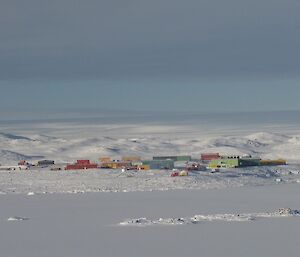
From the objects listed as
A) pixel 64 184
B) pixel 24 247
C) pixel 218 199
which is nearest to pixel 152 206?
pixel 218 199

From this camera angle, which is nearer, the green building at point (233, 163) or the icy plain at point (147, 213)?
the icy plain at point (147, 213)

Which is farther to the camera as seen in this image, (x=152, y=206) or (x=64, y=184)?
(x=64, y=184)

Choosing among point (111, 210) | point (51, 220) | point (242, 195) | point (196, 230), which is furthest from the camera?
point (242, 195)

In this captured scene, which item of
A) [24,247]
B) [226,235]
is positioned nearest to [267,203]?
Result: [226,235]

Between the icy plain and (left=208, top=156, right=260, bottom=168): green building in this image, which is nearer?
the icy plain

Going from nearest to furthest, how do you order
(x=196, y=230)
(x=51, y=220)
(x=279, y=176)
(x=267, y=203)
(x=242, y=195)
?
(x=196, y=230), (x=51, y=220), (x=267, y=203), (x=242, y=195), (x=279, y=176)

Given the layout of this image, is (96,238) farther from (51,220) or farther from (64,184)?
(64,184)

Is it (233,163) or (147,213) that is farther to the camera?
(233,163)

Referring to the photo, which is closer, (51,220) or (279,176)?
(51,220)

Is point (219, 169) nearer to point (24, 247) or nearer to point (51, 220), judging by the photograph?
point (51, 220)
